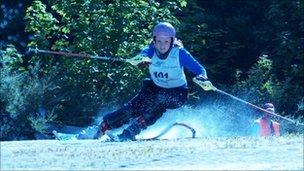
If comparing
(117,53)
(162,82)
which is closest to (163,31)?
(162,82)

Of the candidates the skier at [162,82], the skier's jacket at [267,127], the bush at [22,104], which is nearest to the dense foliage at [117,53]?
the bush at [22,104]

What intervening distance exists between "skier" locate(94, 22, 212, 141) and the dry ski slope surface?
1.08 m

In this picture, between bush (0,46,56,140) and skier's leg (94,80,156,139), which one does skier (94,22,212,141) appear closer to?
skier's leg (94,80,156,139)

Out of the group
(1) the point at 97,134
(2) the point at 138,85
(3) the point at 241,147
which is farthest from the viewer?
(2) the point at 138,85

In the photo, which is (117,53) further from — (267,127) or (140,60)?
(140,60)

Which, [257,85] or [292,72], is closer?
[257,85]

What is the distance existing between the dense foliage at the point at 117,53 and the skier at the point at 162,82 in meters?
3.71

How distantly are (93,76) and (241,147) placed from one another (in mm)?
8381

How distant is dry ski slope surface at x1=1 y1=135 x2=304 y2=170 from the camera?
25.6 ft

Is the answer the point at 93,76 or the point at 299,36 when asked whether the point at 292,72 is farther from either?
the point at 93,76

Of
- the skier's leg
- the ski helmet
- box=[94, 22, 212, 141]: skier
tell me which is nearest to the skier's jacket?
box=[94, 22, 212, 141]: skier

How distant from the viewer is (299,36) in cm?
2120

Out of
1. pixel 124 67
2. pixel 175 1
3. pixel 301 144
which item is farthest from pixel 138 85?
pixel 301 144

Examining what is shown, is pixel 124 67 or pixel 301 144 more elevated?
pixel 301 144
